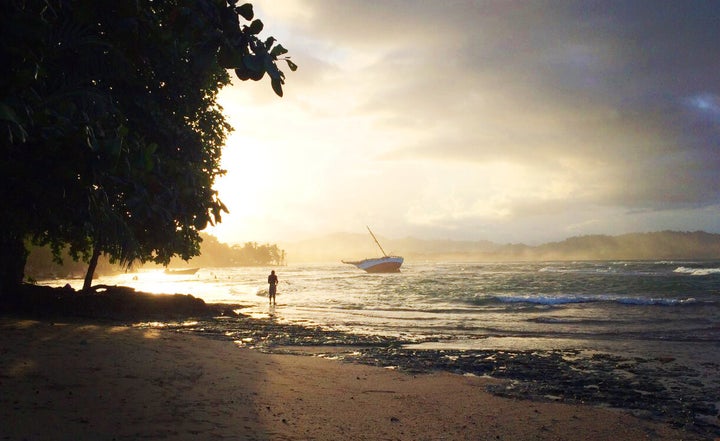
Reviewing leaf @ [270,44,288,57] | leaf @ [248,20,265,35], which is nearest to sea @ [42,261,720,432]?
leaf @ [270,44,288,57]

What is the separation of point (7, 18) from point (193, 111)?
14.5 meters

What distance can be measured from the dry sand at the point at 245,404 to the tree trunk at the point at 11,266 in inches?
349

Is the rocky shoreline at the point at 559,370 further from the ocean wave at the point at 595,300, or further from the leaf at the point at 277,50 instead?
the ocean wave at the point at 595,300

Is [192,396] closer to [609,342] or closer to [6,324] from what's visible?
[6,324]

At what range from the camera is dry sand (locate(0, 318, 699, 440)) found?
5.45m

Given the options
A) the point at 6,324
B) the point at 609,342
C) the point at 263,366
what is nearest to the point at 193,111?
the point at 6,324

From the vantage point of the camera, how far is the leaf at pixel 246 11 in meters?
4.37

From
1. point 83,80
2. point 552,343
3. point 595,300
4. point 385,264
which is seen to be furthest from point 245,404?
point 385,264

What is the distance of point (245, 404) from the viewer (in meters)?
6.67

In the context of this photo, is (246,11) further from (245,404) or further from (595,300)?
(595,300)

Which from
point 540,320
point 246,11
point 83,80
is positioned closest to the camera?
point 246,11

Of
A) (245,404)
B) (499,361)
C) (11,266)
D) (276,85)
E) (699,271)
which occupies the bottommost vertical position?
(699,271)

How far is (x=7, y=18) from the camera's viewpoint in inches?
143

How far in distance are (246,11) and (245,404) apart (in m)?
5.06
